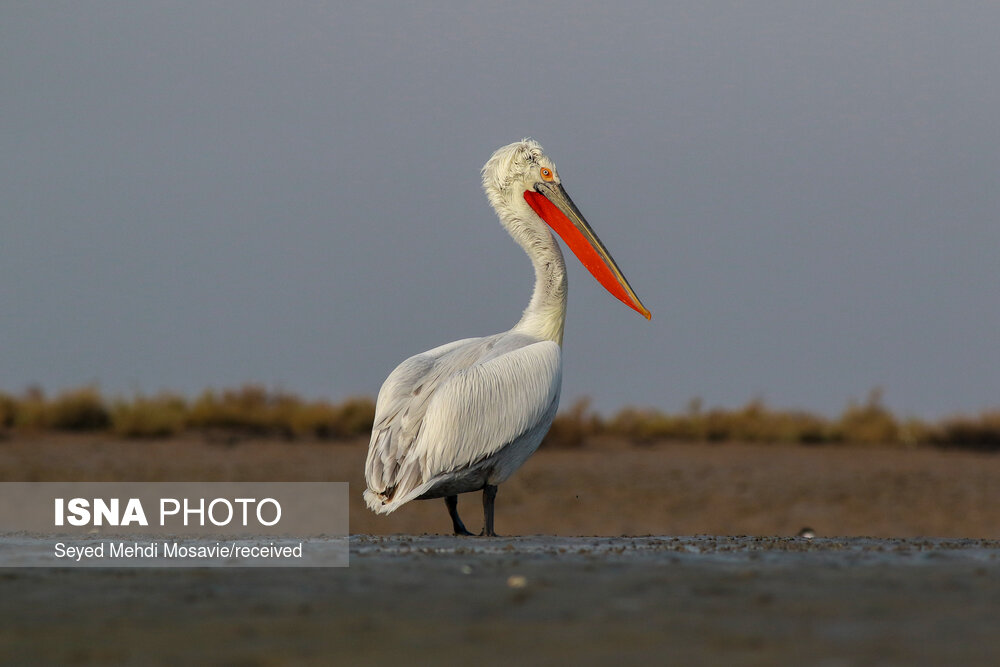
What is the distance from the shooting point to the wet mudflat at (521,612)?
11.2ft

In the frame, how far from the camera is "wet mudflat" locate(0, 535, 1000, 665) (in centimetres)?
343

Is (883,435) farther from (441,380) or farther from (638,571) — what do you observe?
(638,571)

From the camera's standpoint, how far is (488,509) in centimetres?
756

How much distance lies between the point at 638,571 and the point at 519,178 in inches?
168

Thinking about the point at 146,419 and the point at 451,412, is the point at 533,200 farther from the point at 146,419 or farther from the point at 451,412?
the point at 146,419

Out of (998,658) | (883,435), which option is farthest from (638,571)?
(883,435)

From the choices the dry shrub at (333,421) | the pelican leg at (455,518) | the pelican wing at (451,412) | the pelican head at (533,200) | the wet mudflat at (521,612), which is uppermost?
the pelican head at (533,200)

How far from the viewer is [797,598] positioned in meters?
4.28

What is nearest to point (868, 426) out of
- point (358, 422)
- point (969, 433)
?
point (969, 433)

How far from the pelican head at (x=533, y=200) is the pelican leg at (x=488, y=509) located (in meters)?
1.72

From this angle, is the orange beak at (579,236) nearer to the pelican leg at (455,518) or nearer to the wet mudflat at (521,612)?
the pelican leg at (455,518)

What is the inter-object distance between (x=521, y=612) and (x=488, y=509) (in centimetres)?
354

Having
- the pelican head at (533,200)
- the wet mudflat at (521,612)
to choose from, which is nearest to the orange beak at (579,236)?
the pelican head at (533,200)

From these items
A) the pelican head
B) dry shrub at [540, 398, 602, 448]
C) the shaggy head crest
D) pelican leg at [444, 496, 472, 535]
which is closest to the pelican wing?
pelican leg at [444, 496, 472, 535]
